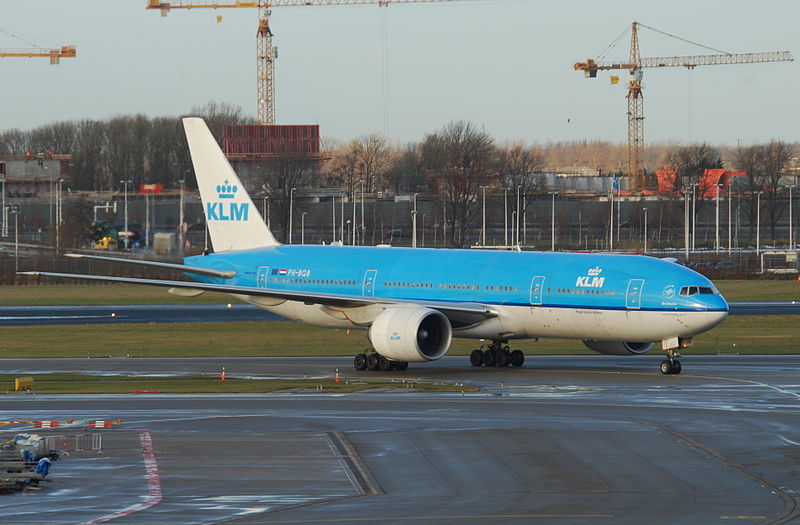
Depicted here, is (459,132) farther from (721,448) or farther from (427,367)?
(721,448)

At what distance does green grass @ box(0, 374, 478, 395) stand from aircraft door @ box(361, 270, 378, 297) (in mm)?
6986

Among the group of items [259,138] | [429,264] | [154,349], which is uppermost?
[259,138]

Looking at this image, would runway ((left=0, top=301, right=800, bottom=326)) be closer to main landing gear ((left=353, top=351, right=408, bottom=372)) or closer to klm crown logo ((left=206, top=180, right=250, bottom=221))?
klm crown logo ((left=206, top=180, right=250, bottom=221))

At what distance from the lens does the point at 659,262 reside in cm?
4281

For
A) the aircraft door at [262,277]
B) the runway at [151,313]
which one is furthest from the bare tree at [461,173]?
the aircraft door at [262,277]

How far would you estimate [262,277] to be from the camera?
2030 inches

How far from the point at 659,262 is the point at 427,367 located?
982cm

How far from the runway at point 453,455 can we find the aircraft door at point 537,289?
10.1 ft

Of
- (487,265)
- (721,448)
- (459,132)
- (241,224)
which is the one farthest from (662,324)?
(459,132)

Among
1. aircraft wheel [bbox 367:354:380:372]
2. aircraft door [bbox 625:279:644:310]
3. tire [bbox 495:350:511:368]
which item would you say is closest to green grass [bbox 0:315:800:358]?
tire [bbox 495:350:511:368]

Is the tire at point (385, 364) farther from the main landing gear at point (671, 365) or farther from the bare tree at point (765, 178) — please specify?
the bare tree at point (765, 178)

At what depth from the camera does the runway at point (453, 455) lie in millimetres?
19766

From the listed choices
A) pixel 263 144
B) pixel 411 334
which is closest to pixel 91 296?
pixel 411 334

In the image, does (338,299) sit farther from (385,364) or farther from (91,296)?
(91,296)
